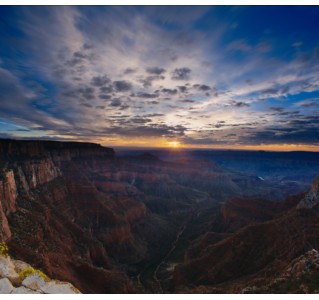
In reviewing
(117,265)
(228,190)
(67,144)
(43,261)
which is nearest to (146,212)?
(117,265)

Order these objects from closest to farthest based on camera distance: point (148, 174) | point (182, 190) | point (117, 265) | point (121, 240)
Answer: point (117, 265) → point (121, 240) → point (182, 190) → point (148, 174)

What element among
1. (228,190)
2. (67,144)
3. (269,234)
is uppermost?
(67,144)

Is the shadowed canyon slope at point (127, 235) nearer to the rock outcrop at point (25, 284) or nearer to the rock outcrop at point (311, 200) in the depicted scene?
the rock outcrop at point (311, 200)

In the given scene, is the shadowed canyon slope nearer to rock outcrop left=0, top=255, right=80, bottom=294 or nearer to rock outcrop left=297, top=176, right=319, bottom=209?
rock outcrop left=297, top=176, right=319, bottom=209

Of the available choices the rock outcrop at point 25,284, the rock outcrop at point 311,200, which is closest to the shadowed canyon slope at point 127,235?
the rock outcrop at point 311,200

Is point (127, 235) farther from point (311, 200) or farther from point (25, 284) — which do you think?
point (25, 284)

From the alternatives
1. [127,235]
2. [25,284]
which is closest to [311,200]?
[127,235]

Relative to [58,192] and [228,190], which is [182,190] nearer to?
[228,190]

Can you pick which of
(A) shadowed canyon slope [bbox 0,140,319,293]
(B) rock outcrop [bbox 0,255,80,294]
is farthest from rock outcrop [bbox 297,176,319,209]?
(B) rock outcrop [bbox 0,255,80,294]
